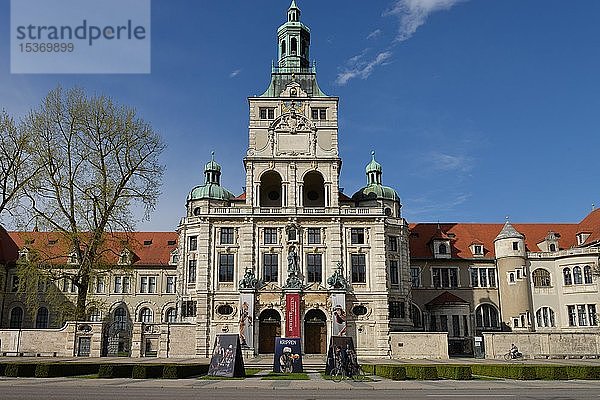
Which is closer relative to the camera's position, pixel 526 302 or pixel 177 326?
pixel 177 326

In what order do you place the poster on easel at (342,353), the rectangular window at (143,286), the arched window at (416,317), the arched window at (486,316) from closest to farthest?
the poster on easel at (342,353) → the arched window at (486,316) → the arched window at (416,317) → the rectangular window at (143,286)

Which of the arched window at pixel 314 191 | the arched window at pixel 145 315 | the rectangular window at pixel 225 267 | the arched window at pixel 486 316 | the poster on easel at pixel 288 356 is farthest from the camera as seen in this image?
the arched window at pixel 145 315

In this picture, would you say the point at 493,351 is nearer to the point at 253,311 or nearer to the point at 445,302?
the point at 445,302

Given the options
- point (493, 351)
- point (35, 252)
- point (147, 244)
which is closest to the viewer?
point (35, 252)

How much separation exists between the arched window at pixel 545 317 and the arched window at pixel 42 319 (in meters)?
58.9

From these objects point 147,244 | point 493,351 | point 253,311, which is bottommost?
point 493,351

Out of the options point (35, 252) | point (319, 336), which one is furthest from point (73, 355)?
point (319, 336)

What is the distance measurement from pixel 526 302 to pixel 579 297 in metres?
5.47

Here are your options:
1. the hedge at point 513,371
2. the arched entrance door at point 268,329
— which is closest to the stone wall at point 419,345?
the arched entrance door at point 268,329

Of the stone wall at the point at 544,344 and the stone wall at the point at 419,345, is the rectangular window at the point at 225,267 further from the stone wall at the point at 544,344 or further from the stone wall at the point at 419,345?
the stone wall at the point at 544,344

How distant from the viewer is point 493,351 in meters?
51.8

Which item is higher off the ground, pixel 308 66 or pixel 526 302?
pixel 308 66

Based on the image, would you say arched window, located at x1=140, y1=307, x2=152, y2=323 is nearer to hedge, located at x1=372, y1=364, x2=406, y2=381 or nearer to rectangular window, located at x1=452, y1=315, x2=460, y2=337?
rectangular window, located at x1=452, y1=315, x2=460, y2=337

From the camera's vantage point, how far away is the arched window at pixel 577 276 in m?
64.2
